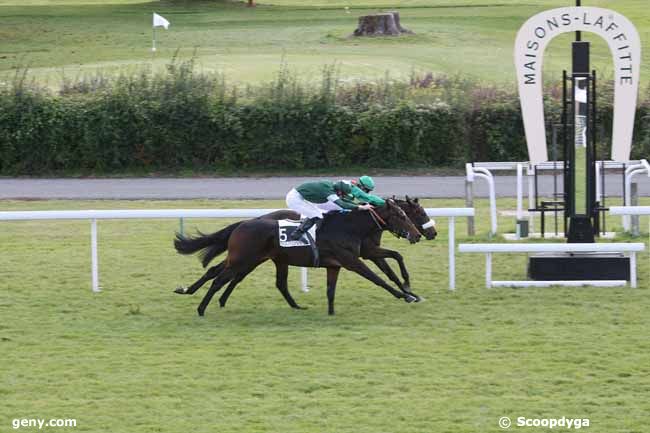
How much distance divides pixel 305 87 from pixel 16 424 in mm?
14805

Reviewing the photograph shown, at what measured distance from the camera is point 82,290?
11156 millimetres

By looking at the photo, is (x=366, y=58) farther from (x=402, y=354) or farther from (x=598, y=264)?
(x=402, y=354)

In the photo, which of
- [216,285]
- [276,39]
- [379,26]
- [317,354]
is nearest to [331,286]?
[216,285]

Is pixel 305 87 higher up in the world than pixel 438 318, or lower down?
higher up

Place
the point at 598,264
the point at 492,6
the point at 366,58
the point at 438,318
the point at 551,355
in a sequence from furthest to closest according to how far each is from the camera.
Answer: the point at 492,6 < the point at 366,58 < the point at 598,264 < the point at 438,318 < the point at 551,355

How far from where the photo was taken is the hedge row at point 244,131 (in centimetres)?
2056

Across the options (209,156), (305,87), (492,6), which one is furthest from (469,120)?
(492,6)

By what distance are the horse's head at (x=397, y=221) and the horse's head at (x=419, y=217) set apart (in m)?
0.17

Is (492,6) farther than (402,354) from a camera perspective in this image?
Yes

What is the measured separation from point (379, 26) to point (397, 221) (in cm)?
2480

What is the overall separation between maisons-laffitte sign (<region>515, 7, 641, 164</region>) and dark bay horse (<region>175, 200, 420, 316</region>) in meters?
2.73

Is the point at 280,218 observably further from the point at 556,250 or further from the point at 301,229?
the point at 556,250

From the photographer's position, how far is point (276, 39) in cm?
3400

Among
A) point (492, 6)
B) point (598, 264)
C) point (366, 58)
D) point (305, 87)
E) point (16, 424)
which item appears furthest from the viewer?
point (492, 6)
